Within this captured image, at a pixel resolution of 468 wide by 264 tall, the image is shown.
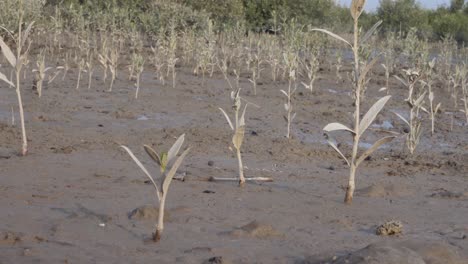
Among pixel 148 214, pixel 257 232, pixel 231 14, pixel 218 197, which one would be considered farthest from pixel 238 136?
pixel 231 14

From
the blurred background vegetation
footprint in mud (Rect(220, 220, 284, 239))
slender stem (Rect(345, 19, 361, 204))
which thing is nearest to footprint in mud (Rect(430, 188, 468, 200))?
slender stem (Rect(345, 19, 361, 204))

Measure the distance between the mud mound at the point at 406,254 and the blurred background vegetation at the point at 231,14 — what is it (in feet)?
39.8

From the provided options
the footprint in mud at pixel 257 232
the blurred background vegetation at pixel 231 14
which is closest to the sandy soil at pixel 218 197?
the footprint in mud at pixel 257 232

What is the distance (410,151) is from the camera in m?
7.34

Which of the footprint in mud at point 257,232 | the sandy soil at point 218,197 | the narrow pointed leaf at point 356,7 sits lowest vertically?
the sandy soil at point 218,197

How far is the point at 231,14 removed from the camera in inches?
968

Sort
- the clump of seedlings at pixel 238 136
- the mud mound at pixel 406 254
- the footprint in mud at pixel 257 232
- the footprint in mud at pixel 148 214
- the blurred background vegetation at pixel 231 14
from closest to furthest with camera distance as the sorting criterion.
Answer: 1. the mud mound at pixel 406 254
2. the footprint in mud at pixel 257 232
3. the footprint in mud at pixel 148 214
4. the clump of seedlings at pixel 238 136
5. the blurred background vegetation at pixel 231 14

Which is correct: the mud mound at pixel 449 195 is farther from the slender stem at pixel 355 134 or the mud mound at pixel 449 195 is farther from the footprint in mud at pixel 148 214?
the footprint in mud at pixel 148 214

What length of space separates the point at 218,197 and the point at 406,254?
72.3 inches

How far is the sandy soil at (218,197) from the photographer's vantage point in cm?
378

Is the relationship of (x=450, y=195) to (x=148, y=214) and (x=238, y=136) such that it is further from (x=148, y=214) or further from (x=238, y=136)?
(x=148, y=214)

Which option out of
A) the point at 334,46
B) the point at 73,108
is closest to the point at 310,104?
the point at 73,108

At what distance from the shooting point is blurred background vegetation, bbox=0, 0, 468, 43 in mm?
18172

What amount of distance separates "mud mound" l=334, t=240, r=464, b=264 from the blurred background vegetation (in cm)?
1214
